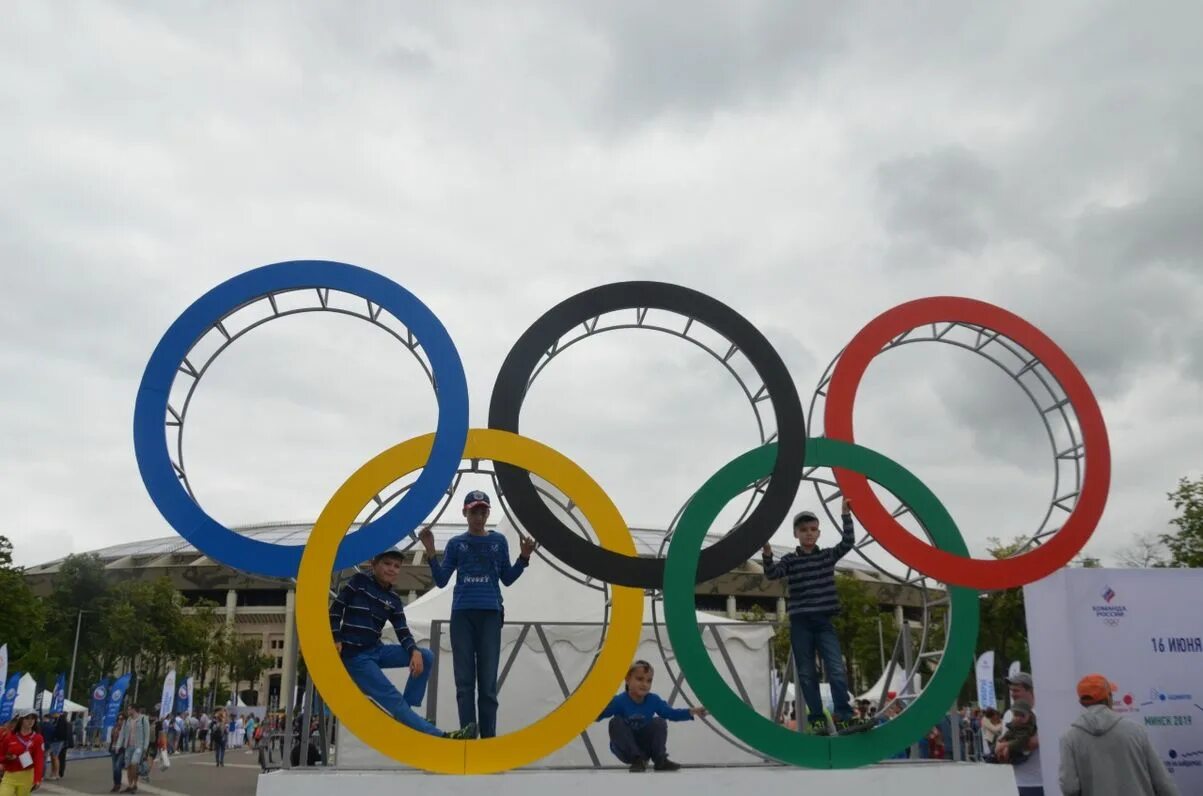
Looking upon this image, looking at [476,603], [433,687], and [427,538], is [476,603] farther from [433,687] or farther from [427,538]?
[433,687]

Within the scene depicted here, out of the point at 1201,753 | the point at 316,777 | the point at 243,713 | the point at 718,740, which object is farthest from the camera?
the point at 243,713

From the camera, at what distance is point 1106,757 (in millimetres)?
6230

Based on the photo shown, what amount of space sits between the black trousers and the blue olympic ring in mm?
2409

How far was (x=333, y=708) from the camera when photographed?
6.79 meters

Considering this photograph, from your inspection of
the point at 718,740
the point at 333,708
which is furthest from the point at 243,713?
the point at 333,708

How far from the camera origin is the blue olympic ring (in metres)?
7.30

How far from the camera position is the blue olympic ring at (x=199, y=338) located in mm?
7301

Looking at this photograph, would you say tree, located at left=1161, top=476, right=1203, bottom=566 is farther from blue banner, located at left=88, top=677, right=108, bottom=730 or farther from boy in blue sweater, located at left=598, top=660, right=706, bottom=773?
blue banner, located at left=88, top=677, right=108, bottom=730

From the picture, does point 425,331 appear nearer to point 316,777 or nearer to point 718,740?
point 316,777

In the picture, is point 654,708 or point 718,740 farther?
point 718,740

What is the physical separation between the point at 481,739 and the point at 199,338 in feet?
13.6

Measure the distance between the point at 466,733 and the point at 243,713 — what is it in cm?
5841

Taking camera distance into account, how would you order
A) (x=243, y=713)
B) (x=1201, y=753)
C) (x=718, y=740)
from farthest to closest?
1. (x=243, y=713)
2. (x=718, y=740)
3. (x=1201, y=753)

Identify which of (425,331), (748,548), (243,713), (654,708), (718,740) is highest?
(425,331)
